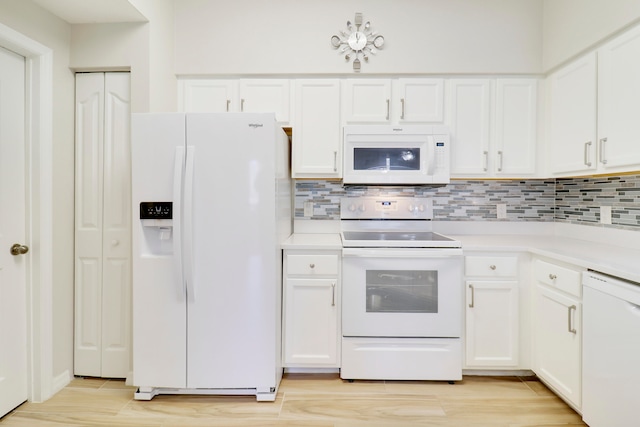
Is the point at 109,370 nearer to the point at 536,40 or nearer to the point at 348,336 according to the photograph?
the point at 348,336

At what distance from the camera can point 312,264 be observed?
232 centimetres

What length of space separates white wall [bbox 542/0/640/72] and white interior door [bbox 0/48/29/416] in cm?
324

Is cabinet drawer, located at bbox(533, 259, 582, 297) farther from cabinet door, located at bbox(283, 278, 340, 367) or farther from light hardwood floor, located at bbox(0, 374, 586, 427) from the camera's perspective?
cabinet door, located at bbox(283, 278, 340, 367)

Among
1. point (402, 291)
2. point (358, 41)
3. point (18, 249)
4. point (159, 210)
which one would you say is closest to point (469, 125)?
point (358, 41)

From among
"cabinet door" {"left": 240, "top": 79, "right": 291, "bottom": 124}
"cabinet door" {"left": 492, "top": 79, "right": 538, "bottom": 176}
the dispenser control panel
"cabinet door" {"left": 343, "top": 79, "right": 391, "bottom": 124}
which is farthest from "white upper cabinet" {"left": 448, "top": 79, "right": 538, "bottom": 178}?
the dispenser control panel

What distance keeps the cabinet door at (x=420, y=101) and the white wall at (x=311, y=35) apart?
0.29 ft

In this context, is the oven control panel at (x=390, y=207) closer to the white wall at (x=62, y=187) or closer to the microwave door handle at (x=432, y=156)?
the microwave door handle at (x=432, y=156)

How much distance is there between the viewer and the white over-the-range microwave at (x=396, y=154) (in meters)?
2.52

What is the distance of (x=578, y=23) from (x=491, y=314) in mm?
1884

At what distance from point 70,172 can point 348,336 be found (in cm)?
203

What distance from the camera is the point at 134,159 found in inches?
79.7

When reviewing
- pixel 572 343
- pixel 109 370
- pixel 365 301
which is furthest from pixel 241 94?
pixel 572 343

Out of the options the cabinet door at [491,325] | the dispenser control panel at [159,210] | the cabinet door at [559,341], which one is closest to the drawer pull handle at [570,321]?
the cabinet door at [559,341]

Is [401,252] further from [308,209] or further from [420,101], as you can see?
[420,101]
